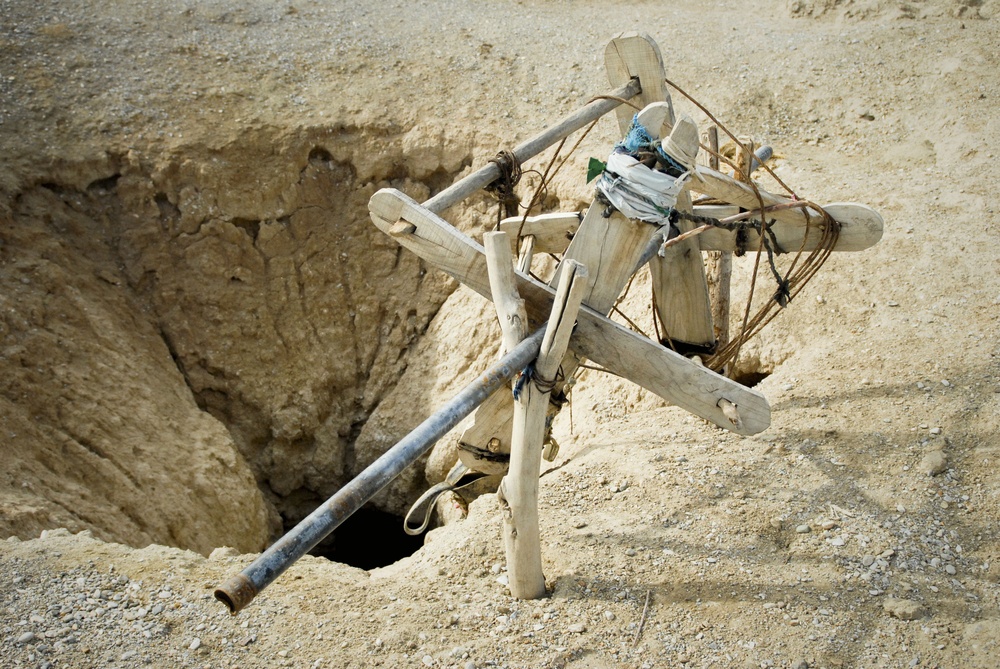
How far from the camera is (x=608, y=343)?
3.55 metres

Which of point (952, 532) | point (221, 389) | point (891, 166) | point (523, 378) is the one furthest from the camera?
point (221, 389)

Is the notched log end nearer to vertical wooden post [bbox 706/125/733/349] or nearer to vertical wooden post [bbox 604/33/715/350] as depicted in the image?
vertical wooden post [bbox 604/33/715/350]

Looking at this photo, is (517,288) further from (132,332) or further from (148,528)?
(132,332)

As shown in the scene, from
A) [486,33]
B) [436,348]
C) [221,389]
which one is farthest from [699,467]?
[486,33]

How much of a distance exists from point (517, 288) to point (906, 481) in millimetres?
2250

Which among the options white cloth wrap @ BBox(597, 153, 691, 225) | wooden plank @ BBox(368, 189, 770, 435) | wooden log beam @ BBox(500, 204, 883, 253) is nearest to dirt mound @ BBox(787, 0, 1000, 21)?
wooden log beam @ BBox(500, 204, 883, 253)

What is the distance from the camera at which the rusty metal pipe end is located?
2551mm

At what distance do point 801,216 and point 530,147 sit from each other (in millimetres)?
1466

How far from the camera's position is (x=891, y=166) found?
265 inches

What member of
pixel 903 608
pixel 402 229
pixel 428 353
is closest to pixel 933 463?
pixel 903 608

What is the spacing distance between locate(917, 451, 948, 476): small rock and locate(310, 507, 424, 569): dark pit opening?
458 cm

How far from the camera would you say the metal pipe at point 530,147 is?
13.6 feet

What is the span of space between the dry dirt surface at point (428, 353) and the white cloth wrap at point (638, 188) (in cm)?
164

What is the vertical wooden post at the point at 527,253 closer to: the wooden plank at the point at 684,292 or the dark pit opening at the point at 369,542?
the wooden plank at the point at 684,292
